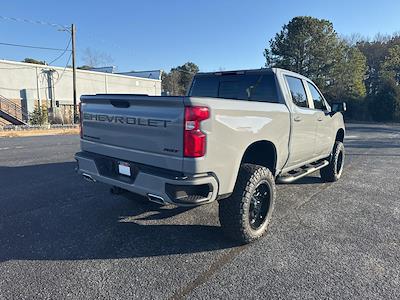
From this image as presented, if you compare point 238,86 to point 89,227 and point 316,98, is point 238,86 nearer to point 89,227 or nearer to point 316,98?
point 316,98

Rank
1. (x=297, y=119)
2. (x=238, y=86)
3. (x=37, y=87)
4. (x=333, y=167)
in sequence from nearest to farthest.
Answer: (x=297, y=119) < (x=238, y=86) < (x=333, y=167) < (x=37, y=87)

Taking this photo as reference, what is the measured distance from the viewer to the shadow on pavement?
3.36 metres

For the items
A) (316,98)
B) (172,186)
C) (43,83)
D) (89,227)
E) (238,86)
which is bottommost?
(89,227)

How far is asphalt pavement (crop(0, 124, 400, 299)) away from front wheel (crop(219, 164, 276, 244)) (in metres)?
0.17

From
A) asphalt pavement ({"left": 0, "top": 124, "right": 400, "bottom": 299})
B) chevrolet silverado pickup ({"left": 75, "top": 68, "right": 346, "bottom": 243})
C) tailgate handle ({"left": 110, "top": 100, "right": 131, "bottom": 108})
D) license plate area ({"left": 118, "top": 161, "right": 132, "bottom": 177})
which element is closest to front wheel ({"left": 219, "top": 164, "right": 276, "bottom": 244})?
chevrolet silverado pickup ({"left": 75, "top": 68, "right": 346, "bottom": 243})

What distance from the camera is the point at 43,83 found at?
3188cm

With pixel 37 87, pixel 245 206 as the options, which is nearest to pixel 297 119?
pixel 245 206

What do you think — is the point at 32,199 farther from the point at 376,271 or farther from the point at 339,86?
the point at 339,86

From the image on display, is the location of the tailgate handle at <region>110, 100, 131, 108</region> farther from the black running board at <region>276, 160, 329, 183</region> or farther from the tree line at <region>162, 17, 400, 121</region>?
the tree line at <region>162, 17, 400, 121</region>

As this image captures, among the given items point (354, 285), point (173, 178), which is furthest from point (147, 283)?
point (354, 285)

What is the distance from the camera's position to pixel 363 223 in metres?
4.28

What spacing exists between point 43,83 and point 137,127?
3304 cm

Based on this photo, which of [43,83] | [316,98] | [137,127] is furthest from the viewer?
[43,83]

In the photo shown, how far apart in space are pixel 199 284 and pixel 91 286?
930 mm
